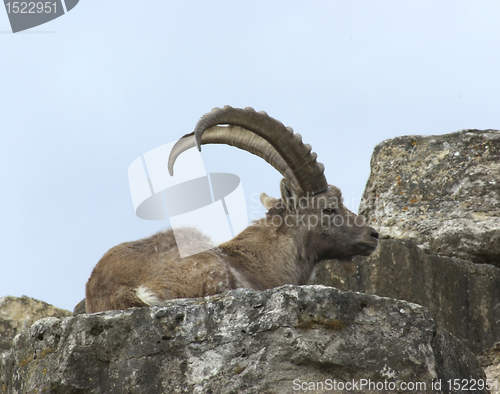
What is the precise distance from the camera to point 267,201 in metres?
7.61

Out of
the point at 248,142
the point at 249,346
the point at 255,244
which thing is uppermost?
the point at 248,142

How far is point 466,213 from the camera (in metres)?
7.47

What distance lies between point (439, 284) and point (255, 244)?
1.91 metres

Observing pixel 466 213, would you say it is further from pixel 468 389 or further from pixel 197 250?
pixel 468 389

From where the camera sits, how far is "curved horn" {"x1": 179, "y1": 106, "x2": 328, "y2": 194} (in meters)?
5.71

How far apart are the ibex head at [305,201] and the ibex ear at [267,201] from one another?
0.82 feet

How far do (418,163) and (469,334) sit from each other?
2.38 meters

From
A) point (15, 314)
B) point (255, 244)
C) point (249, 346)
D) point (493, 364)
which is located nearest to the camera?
point (249, 346)

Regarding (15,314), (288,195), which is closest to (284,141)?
(288,195)

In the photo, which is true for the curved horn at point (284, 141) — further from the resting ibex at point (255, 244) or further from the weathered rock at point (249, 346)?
the weathered rock at point (249, 346)

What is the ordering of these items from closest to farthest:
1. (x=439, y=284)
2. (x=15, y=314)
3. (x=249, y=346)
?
(x=249, y=346)
(x=439, y=284)
(x=15, y=314)

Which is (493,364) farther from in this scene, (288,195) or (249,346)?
(249,346)

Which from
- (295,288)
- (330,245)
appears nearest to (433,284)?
(330,245)

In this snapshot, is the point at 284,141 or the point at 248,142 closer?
the point at 284,141
